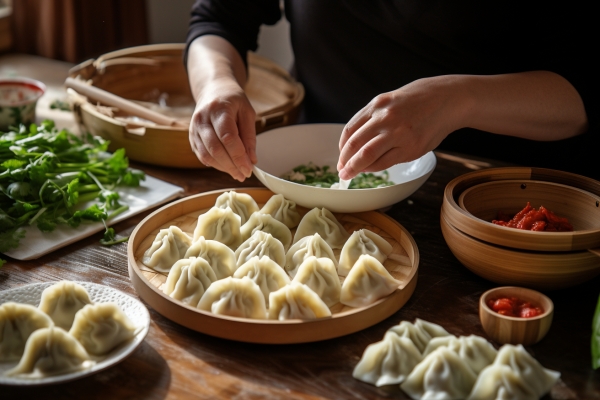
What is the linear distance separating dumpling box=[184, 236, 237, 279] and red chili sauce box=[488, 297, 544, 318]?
66 centimetres

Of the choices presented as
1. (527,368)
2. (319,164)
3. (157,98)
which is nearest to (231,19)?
(157,98)

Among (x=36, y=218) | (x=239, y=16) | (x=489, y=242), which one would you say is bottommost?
(x=36, y=218)

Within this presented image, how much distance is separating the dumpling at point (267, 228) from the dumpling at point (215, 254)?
0.59 ft

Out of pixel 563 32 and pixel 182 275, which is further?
pixel 563 32

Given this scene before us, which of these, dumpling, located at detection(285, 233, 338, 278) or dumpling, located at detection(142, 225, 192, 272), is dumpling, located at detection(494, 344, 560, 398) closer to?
dumpling, located at detection(285, 233, 338, 278)

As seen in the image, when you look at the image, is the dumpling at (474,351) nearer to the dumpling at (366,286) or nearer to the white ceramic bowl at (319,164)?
the dumpling at (366,286)

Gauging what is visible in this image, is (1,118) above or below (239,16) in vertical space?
below

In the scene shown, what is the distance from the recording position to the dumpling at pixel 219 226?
1.80 m

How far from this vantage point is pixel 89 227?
1889 mm

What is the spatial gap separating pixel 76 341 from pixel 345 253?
2.39ft

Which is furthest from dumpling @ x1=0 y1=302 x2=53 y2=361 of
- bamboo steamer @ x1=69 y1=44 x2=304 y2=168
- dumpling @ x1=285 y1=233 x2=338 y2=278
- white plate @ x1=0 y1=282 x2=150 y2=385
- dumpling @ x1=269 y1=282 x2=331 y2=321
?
bamboo steamer @ x1=69 y1=44 x2=304 y2=168

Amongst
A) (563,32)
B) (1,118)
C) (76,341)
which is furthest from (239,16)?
(76,341)

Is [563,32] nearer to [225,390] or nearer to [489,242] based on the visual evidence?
[489,242]

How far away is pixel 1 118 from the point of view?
2396 mm
